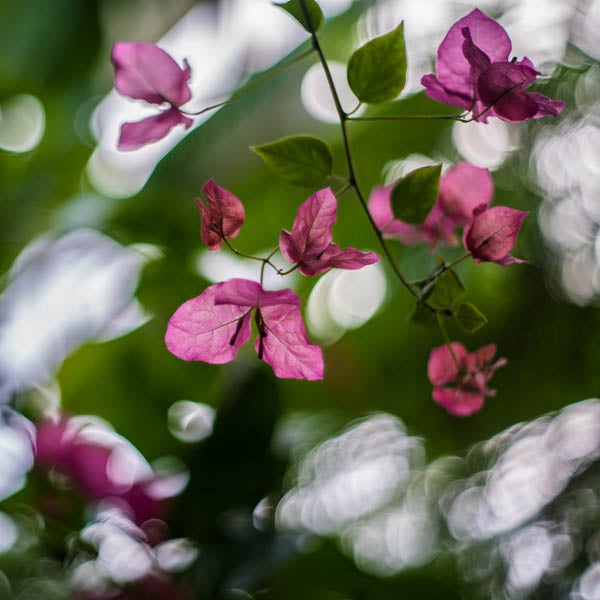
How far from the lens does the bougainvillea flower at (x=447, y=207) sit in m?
0.43

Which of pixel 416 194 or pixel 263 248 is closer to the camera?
pixel 416 194

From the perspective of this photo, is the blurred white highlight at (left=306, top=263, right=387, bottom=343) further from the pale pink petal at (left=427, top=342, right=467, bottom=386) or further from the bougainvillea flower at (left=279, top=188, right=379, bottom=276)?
the bougainvillea flower at (left=279, top=188, right=379, bottom=276)

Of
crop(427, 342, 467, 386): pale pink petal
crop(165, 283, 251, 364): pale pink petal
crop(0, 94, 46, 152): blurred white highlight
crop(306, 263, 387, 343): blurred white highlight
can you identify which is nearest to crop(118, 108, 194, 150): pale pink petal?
crop(165, 283, 251, 364): pale pink petal

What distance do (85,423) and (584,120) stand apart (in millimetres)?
912

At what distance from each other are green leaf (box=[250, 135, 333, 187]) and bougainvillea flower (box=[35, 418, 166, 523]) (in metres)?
0.53

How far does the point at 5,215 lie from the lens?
107 centimetres

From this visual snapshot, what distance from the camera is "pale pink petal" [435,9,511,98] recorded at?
330 millimetres

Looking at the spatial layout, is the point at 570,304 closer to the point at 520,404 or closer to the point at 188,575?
the point at 520,404

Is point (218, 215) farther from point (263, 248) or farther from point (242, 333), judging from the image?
point (263, 248)

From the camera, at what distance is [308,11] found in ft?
1.00

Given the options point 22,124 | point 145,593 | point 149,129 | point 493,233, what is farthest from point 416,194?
point 22,124

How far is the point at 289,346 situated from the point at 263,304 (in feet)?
0.12

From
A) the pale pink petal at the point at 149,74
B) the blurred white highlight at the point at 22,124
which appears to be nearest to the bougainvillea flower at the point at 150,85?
the pale pink petal at the point at 149,74

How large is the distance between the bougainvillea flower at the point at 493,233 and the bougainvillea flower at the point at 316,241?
3.3 inches
